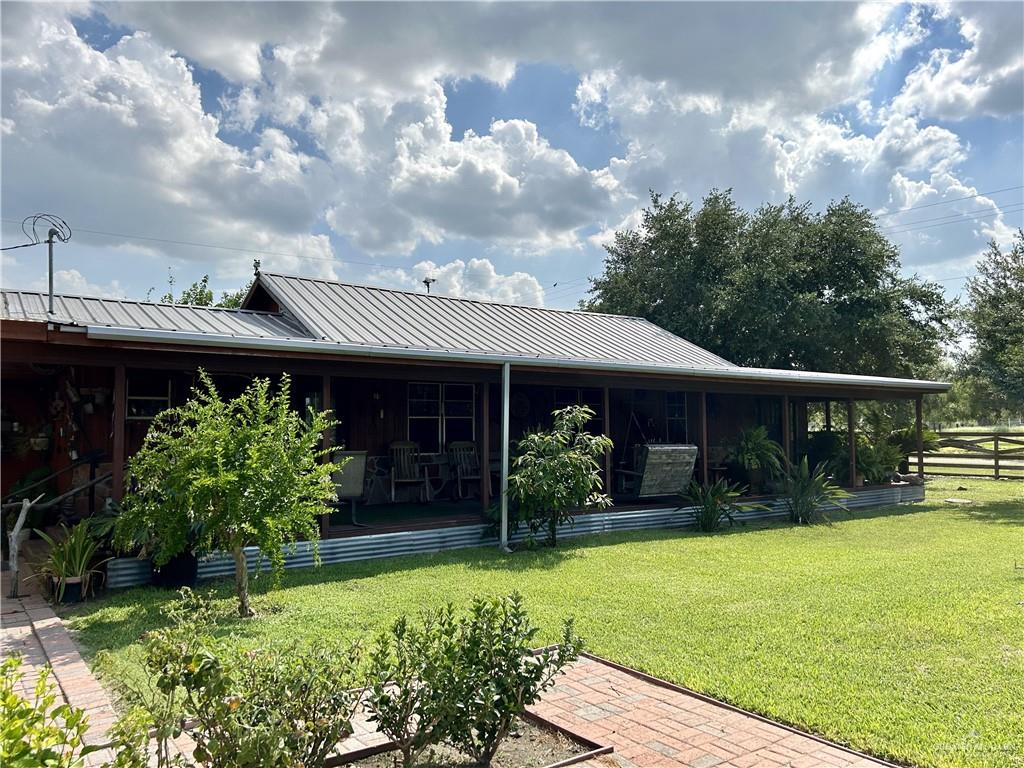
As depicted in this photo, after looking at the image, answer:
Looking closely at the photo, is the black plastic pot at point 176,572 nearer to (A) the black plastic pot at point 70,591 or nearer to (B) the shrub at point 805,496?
(A) the black plastic pot at point 70,591

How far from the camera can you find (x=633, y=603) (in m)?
6.16

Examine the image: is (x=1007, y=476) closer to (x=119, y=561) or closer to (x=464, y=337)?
(x=464, y=337)

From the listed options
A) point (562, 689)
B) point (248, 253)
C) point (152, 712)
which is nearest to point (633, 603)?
point (562, 689)

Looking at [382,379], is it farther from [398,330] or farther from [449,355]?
[449,355]

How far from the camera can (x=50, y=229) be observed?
8.27m

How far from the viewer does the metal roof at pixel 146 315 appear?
8.16m

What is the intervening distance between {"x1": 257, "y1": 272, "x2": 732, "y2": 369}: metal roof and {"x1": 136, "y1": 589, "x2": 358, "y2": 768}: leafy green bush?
5.52 meters

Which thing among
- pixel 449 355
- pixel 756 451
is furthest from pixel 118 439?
pixel 756 451

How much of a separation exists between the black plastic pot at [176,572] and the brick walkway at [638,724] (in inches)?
71.0

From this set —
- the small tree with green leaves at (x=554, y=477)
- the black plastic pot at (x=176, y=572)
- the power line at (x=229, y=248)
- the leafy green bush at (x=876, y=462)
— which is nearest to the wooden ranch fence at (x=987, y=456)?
the leafy green bush at (x=876, y=462)

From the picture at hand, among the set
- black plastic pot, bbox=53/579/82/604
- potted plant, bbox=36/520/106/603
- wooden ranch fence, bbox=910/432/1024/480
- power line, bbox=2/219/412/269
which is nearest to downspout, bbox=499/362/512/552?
potted plant, bbox=36/520/106/603

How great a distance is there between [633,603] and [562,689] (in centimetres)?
210

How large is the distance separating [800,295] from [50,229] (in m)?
18.4

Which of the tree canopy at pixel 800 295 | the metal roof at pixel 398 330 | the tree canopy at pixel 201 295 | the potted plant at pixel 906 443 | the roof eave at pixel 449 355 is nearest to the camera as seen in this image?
the roof eave at pixel 449 355
